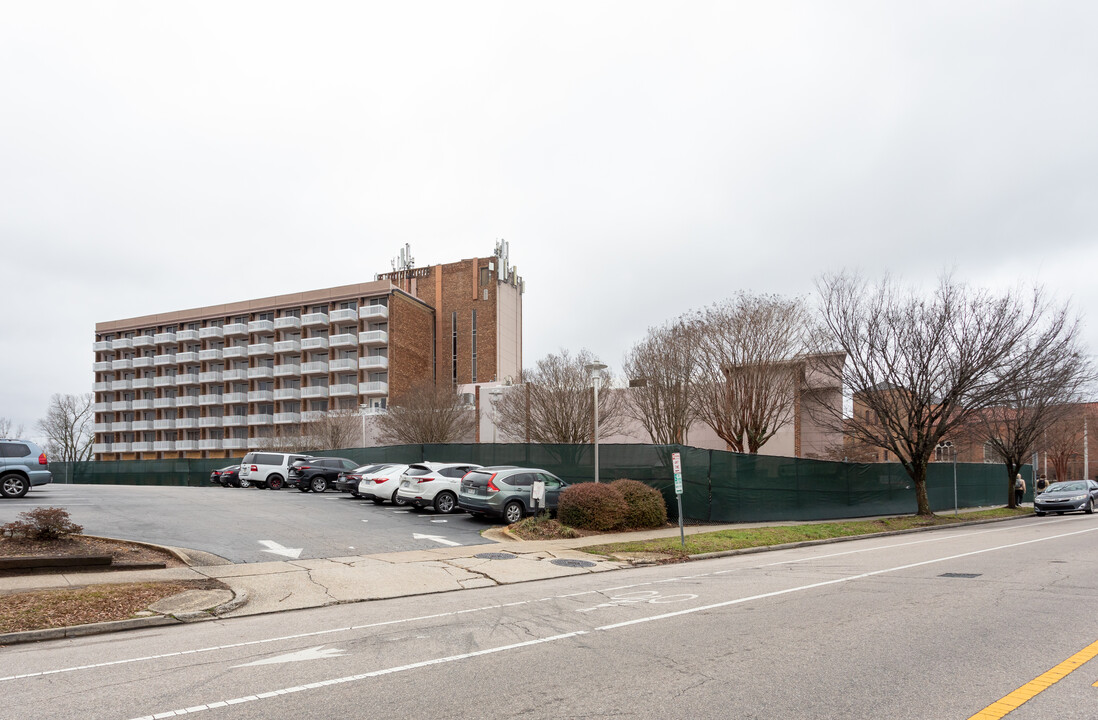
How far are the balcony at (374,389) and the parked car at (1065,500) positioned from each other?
56924mm

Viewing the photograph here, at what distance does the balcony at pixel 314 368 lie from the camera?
75950 millimetres

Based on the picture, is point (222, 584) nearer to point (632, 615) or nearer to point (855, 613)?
point (632, 615)

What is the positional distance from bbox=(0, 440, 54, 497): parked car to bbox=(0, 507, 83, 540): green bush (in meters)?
10.1

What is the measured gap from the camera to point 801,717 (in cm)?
494

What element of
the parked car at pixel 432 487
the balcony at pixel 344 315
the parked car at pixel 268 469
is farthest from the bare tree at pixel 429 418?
the parked car at pixel 432 487

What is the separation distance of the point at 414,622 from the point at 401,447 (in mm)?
26069

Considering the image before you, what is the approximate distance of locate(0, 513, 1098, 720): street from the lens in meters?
5.29

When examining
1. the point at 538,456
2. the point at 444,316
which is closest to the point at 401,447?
the point at 538,456

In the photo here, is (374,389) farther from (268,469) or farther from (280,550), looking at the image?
(280,550)

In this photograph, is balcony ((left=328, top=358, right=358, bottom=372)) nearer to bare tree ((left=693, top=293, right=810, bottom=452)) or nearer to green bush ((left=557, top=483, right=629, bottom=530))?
bare tree ((left=693, top=293, right=810, bottom=452))

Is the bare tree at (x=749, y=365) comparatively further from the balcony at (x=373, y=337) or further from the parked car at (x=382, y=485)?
the balcony at (x=373, y=337)

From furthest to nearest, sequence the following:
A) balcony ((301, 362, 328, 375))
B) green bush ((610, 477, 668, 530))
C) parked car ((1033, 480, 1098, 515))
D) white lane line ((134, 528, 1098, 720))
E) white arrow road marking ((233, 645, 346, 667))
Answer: balcony ((301, 362, 328, 375)), parked car ((1033, 480, 1098, 515)), green bush ((610, 477, 668, 530)), white arrow road marking ((233, 645, 346, 667)), white lane line ((134, 528, 1098, 720))

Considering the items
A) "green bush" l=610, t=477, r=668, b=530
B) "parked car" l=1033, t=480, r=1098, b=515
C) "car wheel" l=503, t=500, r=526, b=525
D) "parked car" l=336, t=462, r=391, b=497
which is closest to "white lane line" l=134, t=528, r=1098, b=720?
"green bush" l=610, t=477, r=668, b=530

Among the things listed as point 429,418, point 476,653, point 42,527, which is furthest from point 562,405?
point 476,653
